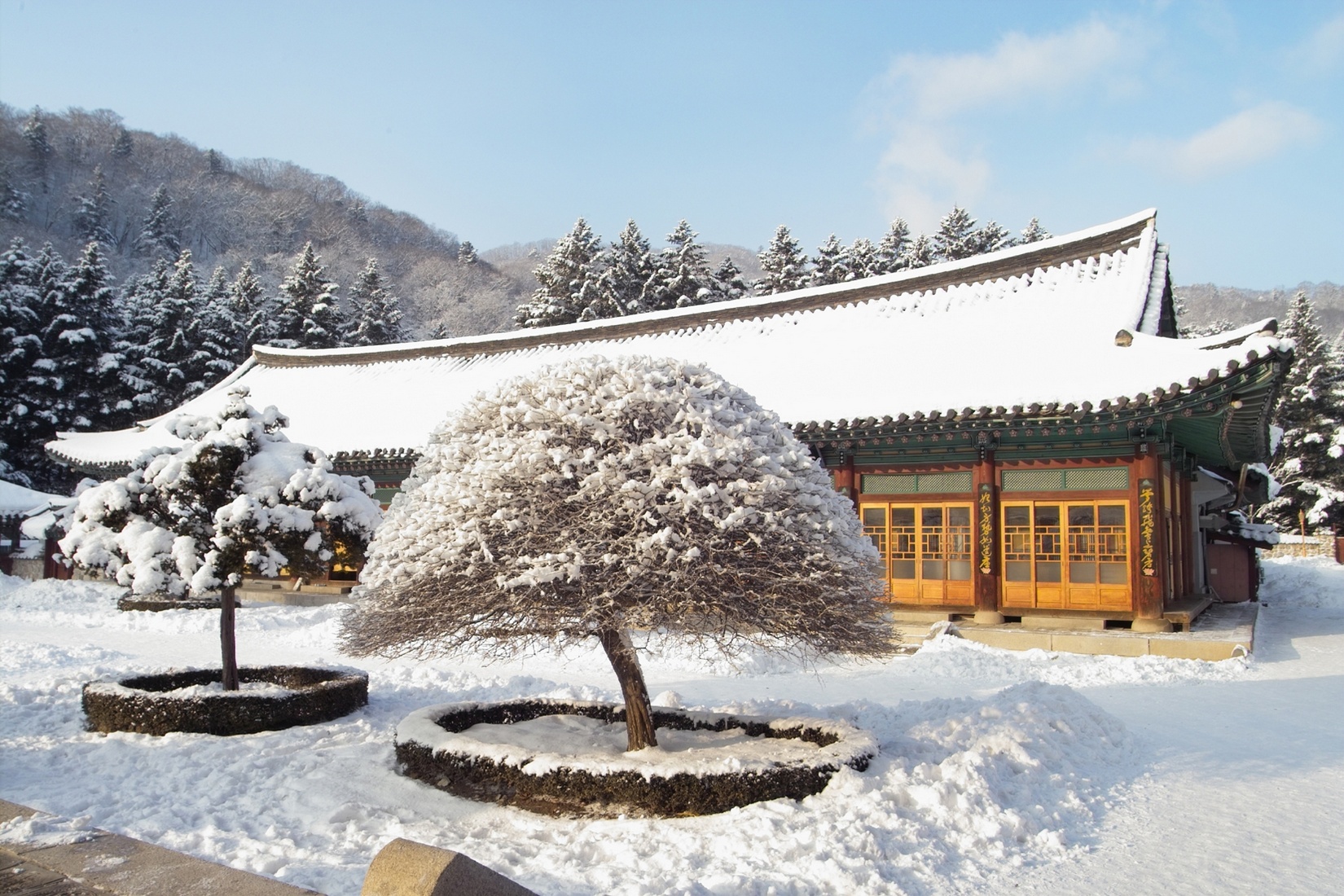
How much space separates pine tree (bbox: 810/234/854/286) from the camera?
39562mm

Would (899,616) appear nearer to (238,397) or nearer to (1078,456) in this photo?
(1078,456)

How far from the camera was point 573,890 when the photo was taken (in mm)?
4281

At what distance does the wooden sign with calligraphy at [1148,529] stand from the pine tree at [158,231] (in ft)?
228

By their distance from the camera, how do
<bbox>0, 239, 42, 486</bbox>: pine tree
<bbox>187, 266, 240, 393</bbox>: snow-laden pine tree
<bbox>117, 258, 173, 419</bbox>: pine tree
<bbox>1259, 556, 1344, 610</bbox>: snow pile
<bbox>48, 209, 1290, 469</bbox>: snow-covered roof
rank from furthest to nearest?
<bbox>187, 266, 240, 393</bbox>: snow-laden pine tree
<bbox>117, 258, 173, 419</bbox>: pine tree
<bbox>0, 239, 42, 486</bbox>: pine tree
<bbox>1259, 556, 1344, 610</bbox>: snow pile
<bbox>48, 209, 1290, 469</bbox>: snow-covered roof

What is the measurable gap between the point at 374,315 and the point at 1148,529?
122ft

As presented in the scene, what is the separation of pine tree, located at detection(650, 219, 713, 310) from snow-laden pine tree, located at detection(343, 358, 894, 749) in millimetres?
31355

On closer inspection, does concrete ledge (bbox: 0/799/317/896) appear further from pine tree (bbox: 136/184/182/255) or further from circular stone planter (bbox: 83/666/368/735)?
pine tree (bbox: 136/184/182/255)

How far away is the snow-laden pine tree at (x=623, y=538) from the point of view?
5566mm

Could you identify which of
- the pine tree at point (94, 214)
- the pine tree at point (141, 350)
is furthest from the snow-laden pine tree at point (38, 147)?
the pine tree at point (141, 350)

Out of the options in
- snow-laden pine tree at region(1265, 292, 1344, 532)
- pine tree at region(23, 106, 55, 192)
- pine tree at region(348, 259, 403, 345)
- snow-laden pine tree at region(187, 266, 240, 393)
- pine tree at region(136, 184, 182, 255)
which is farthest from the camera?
pine tree at region(23, 106, 55, 192)

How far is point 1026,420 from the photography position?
1266 centimetres

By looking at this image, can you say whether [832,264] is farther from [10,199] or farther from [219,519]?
[10,199]

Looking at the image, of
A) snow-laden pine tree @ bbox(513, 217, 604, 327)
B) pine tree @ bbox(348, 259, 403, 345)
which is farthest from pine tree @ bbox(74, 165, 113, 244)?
snow-laden pine tree @ bbox(513, 217, 604, 327)

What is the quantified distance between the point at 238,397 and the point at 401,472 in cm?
1150
